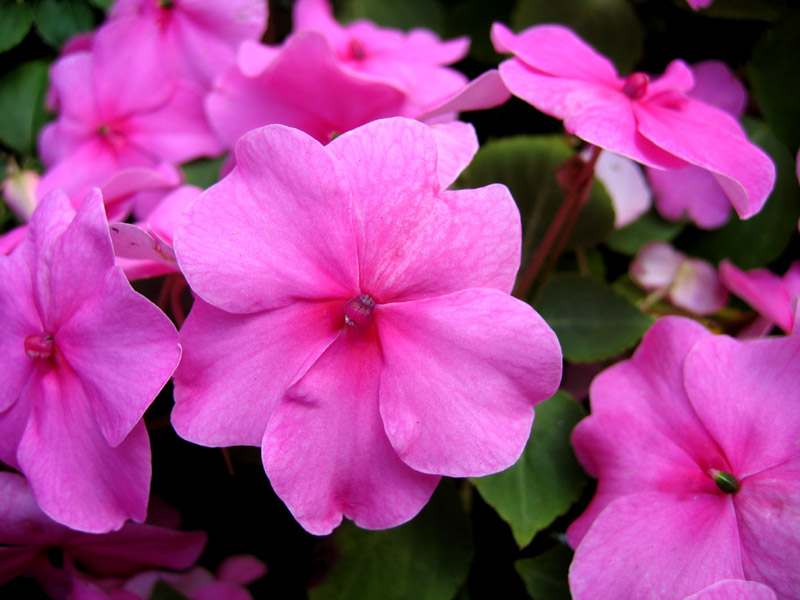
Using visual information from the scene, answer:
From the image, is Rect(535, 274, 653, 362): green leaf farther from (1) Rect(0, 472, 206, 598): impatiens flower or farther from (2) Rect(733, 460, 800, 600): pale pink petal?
(1) Rect(0, 472, 206, 598): impatiens flower

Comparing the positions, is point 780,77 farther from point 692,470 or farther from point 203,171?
point 203,171

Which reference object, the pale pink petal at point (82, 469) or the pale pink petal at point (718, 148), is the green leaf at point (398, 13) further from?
the pale pink petal at point (82, 469)

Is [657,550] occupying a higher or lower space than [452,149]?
lower

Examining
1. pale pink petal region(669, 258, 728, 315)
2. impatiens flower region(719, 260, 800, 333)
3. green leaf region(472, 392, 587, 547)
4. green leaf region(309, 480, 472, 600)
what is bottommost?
green leaf region(309, 480, 472, 600)

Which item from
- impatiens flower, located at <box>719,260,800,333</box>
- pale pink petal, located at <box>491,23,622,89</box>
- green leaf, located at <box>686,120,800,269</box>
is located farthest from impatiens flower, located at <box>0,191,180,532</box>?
green leaf, located at <box>686,120,800,269</box>

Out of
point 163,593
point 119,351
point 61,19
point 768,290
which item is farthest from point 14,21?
point 768,290

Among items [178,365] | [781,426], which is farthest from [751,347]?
[178,365]
